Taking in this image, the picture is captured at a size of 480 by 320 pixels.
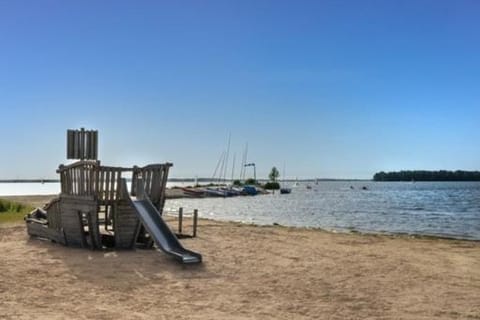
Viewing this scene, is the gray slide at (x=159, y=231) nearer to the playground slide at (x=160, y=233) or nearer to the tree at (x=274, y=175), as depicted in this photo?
the playground slide at (x=160, y=233)

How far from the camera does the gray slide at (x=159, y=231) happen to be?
34.3ft

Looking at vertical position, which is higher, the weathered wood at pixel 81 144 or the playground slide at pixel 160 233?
the weathered wood at pixel 81 144

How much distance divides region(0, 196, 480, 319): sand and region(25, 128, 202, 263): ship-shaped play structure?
17.7 inches

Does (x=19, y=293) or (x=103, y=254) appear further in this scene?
(x=103, y=254)

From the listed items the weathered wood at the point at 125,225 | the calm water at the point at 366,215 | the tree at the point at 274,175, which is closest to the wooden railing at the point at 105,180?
the weathered wood at the point at 125,225

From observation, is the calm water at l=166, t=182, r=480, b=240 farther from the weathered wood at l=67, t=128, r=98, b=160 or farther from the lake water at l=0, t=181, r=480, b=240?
the weathered wood at l=67, t=128, r=98, b=160

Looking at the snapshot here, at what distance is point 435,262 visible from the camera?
38.3ft

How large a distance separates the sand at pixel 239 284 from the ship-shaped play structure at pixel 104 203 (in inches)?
17.7

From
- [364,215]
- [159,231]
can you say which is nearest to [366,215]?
[364,215]

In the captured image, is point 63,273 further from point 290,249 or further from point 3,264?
point 290,249

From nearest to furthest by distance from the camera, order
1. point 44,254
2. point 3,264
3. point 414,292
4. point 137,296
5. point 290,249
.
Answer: point 137,296
point 414,292
point 3,264
point 44,254
point 290,249

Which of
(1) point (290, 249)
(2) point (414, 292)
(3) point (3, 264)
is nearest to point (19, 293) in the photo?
(3) point (3, 264)

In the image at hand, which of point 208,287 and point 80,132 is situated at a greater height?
point 80,132

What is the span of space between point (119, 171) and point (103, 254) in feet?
6.06
